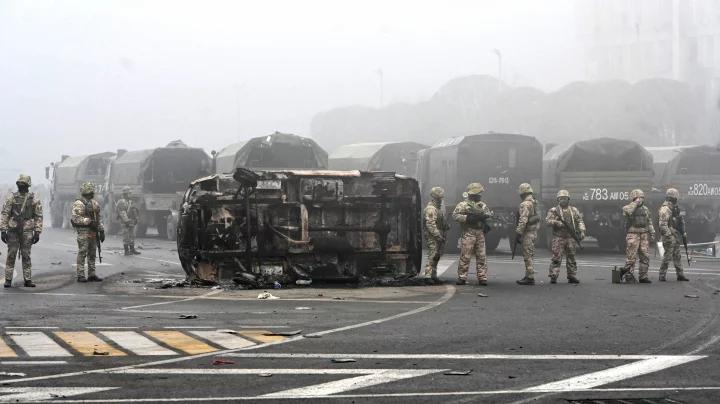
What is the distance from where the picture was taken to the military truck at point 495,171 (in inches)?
1102

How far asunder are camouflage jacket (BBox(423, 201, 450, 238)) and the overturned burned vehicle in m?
0.35

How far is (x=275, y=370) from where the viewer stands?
27.2 feet

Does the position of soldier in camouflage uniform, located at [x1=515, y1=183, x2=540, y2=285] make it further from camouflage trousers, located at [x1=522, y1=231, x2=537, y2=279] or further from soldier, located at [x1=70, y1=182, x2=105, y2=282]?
soldier, located at [x1=70, y1=182, x2=105, y2=282]

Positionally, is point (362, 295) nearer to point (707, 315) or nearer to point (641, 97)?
point (707, 315)

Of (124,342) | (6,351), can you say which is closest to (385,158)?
(124,342)

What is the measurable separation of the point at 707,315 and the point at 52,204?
136 ft

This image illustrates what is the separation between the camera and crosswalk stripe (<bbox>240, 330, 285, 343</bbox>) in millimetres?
10234

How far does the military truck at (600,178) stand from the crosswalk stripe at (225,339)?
1880 centimetres

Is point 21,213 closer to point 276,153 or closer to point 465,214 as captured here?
point 465,214

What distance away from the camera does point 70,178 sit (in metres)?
46.2

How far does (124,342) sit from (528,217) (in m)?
9.44

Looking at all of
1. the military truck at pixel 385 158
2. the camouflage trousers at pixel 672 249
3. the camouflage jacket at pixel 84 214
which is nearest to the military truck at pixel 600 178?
the military truck at pixel 385 158

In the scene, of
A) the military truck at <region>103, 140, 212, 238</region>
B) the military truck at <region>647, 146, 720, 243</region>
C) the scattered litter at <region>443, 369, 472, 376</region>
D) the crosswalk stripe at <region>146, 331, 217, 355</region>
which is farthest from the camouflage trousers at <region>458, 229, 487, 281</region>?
the military truck at <region>103, 140, 212, 238</region>

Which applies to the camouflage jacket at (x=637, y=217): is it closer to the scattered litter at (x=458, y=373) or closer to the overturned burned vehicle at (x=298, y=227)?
the overturned burned vehicle at (x=298, y=227)
